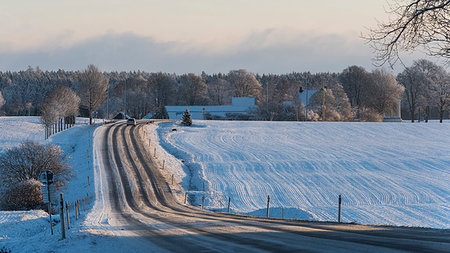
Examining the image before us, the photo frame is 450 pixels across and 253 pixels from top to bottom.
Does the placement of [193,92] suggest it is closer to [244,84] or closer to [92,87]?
[244,84]

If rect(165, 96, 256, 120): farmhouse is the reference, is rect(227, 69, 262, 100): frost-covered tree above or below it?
above

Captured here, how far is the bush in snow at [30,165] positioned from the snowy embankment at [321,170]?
1207 centimetres

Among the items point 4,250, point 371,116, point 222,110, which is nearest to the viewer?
point 4,250

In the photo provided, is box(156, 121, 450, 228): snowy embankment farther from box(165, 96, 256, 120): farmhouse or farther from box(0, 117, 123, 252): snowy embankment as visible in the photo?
box(165, 96, 256, 120): farmhouse

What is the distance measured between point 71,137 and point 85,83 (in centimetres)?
2498

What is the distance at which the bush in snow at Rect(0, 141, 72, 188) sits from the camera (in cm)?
4166

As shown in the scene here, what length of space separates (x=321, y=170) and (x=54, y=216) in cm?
3098

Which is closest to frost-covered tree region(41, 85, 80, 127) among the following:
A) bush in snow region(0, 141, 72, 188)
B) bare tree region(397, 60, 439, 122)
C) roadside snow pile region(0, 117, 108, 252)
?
roadside snow pile region(0, 117, 108, 252)

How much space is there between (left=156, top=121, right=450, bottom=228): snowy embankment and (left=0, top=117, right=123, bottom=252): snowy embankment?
1043cm

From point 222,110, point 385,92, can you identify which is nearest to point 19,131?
point 222,110

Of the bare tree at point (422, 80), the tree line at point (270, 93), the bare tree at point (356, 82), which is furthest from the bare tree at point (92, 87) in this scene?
the bare tree at point (356, 82)

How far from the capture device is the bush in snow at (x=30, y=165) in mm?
41656

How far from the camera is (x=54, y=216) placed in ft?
83.9

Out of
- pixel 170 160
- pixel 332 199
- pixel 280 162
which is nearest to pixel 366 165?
pixel 280 162
